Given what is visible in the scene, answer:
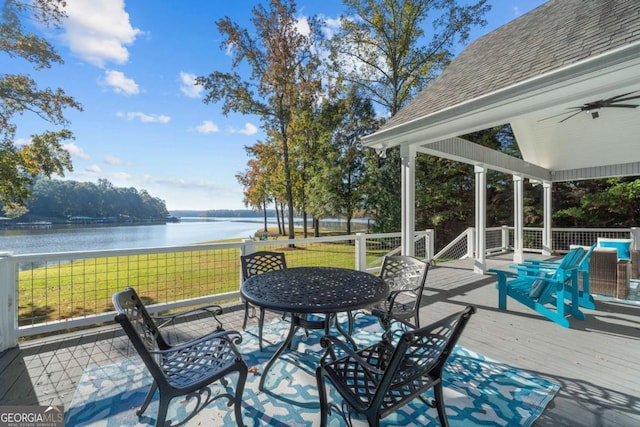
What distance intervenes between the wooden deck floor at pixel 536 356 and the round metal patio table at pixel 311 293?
Result: 133 centimetres

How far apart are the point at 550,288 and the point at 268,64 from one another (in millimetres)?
13270

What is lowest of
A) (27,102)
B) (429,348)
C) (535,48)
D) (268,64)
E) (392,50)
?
(429,348)

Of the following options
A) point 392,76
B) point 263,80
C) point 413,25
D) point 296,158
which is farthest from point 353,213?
point 413,25

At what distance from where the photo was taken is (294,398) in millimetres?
2184

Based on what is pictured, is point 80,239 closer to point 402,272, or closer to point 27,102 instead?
point 27,102

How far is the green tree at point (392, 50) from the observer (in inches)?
478

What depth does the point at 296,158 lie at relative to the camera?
54.5ft

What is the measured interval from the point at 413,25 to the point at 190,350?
14.6 metres

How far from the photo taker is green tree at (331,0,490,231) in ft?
39.8

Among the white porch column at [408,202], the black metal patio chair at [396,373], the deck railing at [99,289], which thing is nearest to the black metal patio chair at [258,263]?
the deck railing at [99,289]

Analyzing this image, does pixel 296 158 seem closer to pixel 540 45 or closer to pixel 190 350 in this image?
pixel 540 45

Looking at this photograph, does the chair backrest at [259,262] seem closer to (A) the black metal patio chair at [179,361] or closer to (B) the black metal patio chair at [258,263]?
(B) the black metal patio chair at [258,263]

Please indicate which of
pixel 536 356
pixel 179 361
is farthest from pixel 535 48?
pixel 179 361

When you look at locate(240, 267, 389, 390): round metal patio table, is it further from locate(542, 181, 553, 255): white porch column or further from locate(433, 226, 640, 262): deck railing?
locate(542, 181, 553, 255): white porch column
